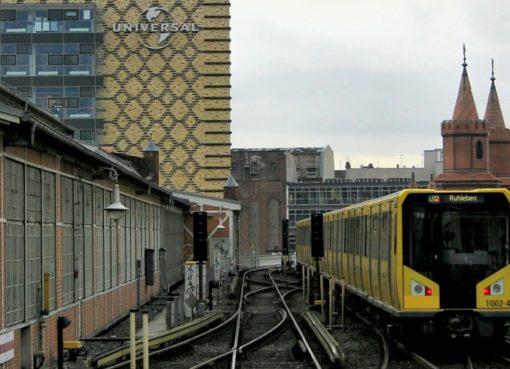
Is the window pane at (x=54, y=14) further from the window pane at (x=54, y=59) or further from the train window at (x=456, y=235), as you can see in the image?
the train window at (x=456, y=235)

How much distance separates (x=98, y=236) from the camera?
22469 mm

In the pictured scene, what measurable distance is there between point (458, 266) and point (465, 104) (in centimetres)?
9847

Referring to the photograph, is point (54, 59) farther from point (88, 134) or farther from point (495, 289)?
point (495, 289)

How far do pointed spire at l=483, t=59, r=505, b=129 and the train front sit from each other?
A: 10706 centimetres

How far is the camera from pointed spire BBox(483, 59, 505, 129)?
121 metres

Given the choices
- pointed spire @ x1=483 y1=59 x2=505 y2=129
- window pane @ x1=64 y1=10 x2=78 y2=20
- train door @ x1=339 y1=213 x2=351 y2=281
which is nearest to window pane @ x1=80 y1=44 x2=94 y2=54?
window pane @ x1=64 y1=10 x2=78 y2=20

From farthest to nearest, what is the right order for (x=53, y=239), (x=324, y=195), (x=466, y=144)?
1. (x=324, y=195)
2. (x=466, y=144)
3. (x=53, y=239)

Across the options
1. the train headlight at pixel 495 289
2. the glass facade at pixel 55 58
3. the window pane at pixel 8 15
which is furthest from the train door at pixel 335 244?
the window pane at pixel 8 15

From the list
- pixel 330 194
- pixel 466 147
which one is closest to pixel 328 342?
pixel 466 147

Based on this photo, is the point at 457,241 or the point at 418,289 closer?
the point at 418,289

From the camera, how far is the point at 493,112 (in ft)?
400

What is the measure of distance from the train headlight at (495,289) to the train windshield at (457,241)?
0.20 m

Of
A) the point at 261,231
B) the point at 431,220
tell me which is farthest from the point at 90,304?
the point at 261,231

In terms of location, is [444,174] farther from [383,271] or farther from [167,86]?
[383,271]
